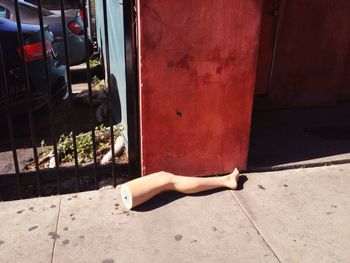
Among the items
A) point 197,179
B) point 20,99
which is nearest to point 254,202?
point 197,179

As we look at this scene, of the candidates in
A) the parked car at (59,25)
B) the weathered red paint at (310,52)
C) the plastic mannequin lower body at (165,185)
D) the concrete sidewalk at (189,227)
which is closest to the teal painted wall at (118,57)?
the plastic mannequin lower body at (165,185)

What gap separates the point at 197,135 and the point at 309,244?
1.24 meters

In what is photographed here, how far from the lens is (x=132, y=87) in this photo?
3182 millimetres

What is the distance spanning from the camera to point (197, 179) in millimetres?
3318

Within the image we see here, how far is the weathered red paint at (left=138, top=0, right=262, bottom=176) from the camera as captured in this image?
9.70 ft

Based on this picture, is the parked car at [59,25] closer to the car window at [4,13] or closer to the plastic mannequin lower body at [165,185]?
the car window at [4,13]

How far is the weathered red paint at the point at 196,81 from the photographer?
116 inches

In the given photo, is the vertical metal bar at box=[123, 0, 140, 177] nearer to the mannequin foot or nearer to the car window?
the mannequin foot

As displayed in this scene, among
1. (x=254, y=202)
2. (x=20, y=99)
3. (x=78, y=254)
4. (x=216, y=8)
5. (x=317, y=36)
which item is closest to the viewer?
(x=78, y=254)

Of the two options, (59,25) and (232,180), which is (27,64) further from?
(59,25)

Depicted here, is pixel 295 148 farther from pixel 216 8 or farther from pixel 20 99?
pixel 20 99

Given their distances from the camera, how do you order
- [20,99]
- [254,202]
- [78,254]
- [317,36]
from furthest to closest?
[317,36] → [20,99] → [254,202] → [78,254]

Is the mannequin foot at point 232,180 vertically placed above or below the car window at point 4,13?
below

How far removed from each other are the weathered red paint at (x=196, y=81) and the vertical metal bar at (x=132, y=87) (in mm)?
137
